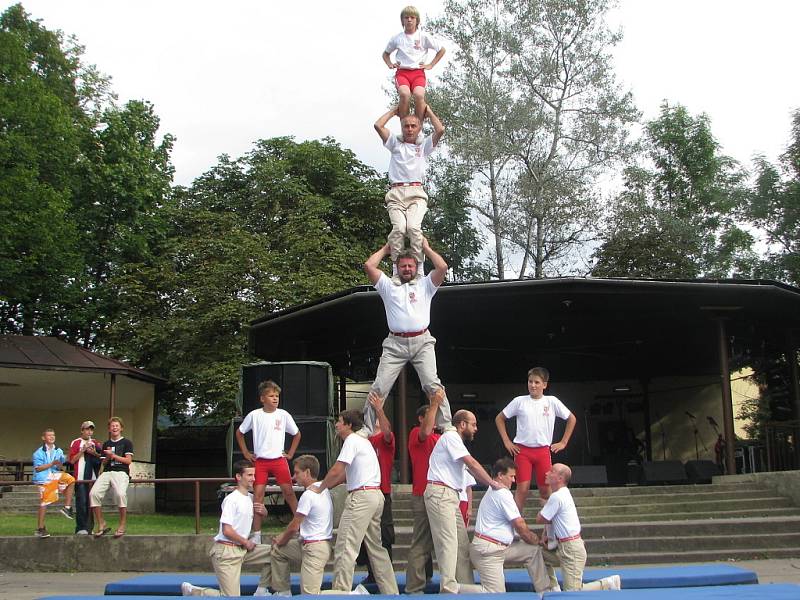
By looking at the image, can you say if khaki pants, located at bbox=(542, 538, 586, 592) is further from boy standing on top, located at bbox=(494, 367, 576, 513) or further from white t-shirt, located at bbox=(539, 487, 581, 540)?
boy standing on top, located at bbox=(494, 367, 576, 513)

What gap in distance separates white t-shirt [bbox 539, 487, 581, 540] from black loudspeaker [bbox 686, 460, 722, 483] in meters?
10.7

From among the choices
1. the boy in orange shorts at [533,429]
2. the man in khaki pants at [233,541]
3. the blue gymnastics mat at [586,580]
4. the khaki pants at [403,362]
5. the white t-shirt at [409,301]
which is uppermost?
the white t-shirt at [409,301]

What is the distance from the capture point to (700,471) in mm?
17172

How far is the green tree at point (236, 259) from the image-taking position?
79.4 feet

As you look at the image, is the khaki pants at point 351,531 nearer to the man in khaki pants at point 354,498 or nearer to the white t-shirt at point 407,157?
the man in khaki pants at point 354,498

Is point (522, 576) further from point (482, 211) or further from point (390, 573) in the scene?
point (482, 211)

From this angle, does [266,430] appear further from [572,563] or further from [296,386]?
[296,386]

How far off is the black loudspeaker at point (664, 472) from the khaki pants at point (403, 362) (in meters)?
10.7

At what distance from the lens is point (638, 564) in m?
11.3

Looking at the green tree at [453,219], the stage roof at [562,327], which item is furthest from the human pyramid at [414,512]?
the green tree at [453,219]

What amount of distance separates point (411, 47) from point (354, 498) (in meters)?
4.42

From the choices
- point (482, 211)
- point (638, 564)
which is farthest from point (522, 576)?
point (482, 211)

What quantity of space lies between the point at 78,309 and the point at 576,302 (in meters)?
17.4

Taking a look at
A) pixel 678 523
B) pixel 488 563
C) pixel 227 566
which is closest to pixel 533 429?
pixel 488 563
